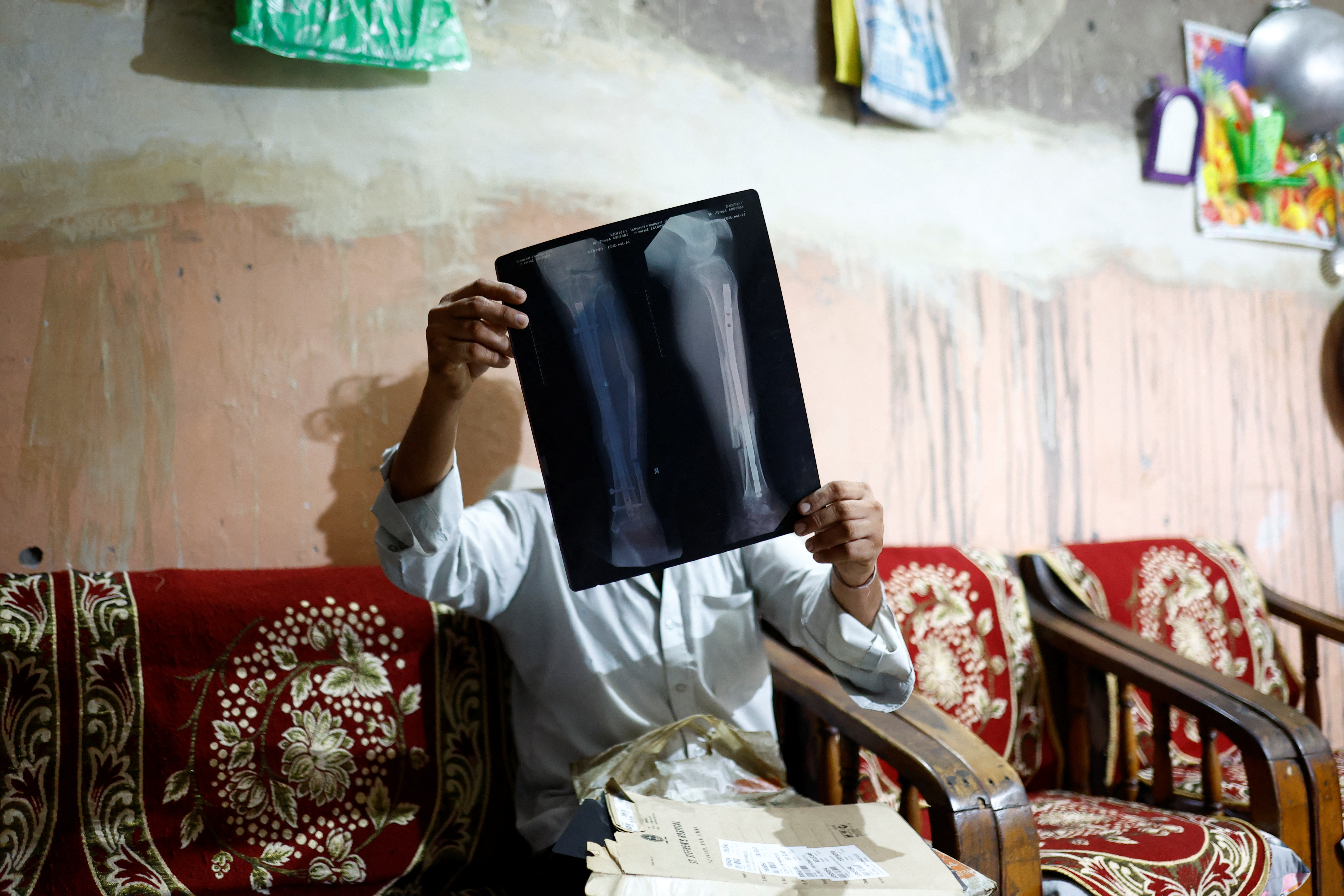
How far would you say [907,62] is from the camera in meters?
1.74

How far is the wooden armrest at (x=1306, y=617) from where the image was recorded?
1637mm

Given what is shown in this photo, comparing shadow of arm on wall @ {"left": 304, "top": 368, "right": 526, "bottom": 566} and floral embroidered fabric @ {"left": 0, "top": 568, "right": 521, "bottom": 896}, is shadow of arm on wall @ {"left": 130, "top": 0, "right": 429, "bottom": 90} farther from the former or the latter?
floral embroidered fabric @ {"left": 0, "top": 568, "right": 521, "bottom": 896}

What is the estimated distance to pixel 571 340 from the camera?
95cm

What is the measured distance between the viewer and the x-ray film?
95 centimetres

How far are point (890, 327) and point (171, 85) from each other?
52.1 inches

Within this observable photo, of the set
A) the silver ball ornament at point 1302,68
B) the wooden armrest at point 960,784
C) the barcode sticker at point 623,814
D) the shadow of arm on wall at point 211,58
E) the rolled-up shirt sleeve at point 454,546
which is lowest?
the wooden armrest at point 960,784

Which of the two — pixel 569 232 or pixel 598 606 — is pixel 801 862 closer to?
pixel 598 606

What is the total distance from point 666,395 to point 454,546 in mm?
318

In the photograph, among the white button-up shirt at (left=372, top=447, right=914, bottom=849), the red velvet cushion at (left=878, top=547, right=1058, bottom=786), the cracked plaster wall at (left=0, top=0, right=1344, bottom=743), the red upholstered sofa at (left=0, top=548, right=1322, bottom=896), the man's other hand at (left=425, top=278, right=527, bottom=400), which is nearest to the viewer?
the man's other hand at (left=425, top=278, right=527, bottom=400)

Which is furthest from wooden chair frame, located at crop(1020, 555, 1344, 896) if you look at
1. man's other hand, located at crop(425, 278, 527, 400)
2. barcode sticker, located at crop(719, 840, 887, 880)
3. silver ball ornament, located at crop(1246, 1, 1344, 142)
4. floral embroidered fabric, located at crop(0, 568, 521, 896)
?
silver ball ornament, located at crop(1246, 1, 1344, 142)

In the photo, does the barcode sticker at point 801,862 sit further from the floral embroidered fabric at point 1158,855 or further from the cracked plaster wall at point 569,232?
the cracked plaster wall at point 569,232

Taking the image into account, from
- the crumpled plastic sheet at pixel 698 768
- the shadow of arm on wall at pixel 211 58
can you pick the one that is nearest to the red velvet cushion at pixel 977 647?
the crumpled plastic sheet at pixel 698 768

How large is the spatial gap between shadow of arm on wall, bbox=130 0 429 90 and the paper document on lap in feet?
3.95

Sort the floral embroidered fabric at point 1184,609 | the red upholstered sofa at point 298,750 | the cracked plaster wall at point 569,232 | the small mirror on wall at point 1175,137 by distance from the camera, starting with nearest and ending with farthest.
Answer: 1. the red upholstered sofa at point 298,750
2. the cracked plaster wall at point 569,232
3. the floral embroidered fabric at point 1184,609
4. the small mirror on wall at point 1175,137
